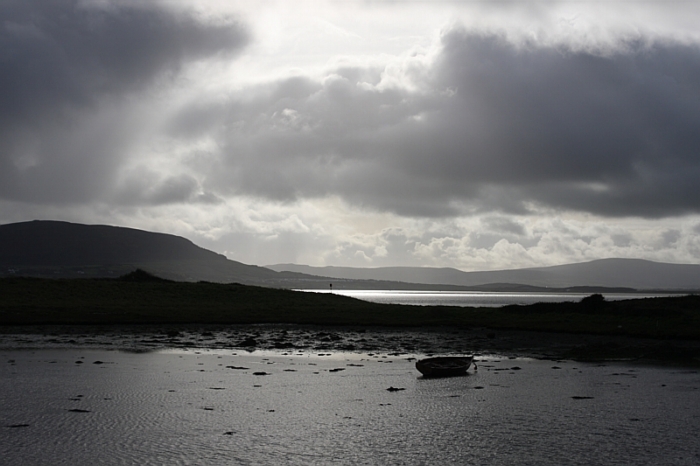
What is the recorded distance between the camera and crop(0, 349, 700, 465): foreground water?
1841 centimetres

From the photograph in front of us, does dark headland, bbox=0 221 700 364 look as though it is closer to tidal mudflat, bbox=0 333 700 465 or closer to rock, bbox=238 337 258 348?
rock, bbox=238 337 258 348

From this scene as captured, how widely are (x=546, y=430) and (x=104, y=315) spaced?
5561cm

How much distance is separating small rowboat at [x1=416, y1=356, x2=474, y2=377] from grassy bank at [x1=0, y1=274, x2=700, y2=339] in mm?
27456

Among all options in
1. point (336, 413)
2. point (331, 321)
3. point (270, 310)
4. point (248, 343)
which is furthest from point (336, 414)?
point (270, 310)

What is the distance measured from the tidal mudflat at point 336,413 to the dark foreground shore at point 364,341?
6922 millimetres

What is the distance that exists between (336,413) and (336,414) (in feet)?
0.62

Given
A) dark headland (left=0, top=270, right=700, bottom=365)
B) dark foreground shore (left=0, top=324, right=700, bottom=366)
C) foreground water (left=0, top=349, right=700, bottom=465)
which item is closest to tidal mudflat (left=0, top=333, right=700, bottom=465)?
foreground water (left=0, top=349, right=700, bottom=465)

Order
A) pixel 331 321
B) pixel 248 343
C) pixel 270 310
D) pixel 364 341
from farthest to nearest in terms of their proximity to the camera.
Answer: pixel 270 310 < pixel 331 321 < pixel 364 341 < pixel 248 343

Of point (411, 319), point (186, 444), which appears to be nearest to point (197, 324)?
point (411, 319)

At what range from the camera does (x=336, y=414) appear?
2383 cm

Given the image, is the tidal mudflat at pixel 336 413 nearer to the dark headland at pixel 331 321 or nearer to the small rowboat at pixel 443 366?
the small rowboat at pixel 443 366

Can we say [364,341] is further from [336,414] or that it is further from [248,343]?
[336,414]

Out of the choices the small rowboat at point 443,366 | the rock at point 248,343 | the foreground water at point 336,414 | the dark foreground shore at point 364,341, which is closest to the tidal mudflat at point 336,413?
the foreground water at point 336,414

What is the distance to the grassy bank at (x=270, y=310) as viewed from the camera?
207ft
